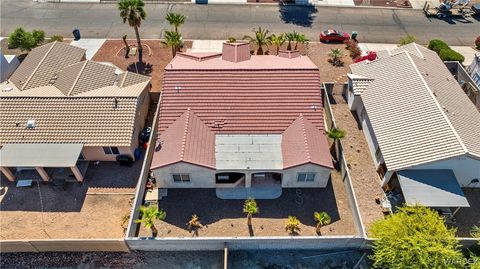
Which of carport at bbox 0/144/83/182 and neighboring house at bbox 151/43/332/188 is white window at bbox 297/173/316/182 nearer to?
neighboring house at bbox 151/43/332/188

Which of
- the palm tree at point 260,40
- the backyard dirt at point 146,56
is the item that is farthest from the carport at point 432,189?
the backyard dirt at point 146,56

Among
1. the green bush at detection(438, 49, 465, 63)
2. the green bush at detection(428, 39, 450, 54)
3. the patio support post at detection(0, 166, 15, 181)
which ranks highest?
the green bush at detection(428, 39, 450, 54)

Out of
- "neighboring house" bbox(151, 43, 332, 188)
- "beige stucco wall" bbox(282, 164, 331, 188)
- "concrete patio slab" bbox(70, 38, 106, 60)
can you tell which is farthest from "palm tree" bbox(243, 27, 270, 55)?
"concrete patio slab" bbox(70, 38, 106, 60)

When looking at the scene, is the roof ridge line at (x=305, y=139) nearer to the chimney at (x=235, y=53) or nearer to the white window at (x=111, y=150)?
the chimney at (x=235, y=53)

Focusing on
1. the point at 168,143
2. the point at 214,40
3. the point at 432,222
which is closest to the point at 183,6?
the point at 214,40

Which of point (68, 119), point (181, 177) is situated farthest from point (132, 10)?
point (181, 177)

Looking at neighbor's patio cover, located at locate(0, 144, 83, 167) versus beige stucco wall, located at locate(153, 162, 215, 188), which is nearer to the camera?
beige stucco wall, located at locate(153, 162, 215, 188)

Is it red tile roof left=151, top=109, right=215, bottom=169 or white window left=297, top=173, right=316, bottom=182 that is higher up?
red tile roof left=151, top=109, right=215, bottom=169
